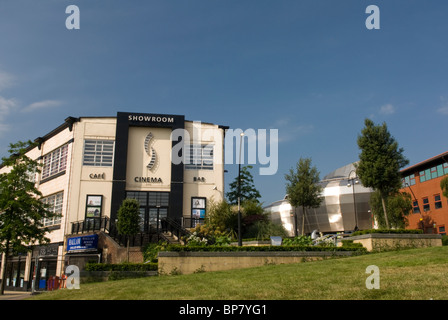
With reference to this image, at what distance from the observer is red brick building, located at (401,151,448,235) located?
161ft

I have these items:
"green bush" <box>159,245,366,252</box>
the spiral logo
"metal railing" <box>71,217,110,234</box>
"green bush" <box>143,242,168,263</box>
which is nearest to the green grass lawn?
"green bush" <box>159,245,366,252</box>

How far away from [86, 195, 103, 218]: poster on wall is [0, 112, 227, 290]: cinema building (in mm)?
79

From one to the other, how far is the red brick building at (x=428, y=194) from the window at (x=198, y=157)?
2834 cm

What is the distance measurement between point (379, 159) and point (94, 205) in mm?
21999

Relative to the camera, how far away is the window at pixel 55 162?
3709cm

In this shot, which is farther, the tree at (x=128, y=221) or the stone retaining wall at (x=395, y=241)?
the tree at (x=128, y=221)

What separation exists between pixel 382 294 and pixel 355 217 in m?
49.5

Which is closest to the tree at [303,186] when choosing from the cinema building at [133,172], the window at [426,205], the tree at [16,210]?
the cinema building at [133,172]

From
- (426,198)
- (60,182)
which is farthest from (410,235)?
(426,198)

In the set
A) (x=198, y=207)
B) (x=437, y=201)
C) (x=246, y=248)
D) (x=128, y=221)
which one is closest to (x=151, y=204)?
(x=198, y=207)

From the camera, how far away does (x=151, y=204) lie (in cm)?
3481

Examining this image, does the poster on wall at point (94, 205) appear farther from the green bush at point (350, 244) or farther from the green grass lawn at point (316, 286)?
the green grass lawn at point (316, 286)

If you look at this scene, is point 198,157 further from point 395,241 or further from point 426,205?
point 426,205
